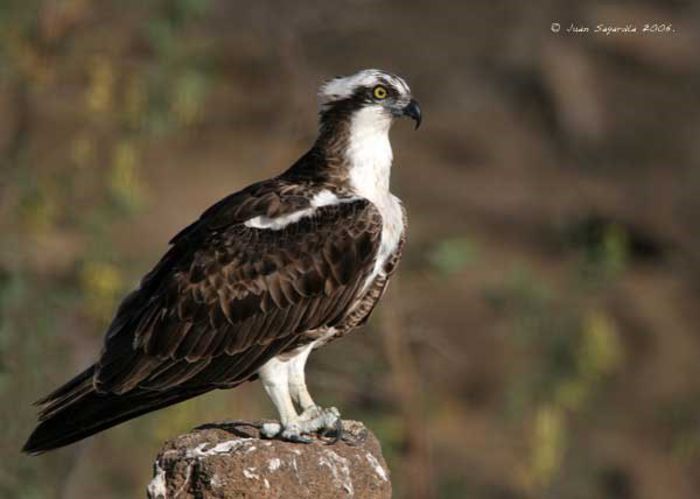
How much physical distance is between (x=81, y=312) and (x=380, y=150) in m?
6.96

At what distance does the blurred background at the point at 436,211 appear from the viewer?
1363 cm

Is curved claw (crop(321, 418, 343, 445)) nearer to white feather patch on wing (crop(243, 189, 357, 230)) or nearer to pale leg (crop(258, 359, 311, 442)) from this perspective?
pale leg (crop(258, 359, 311, 442))

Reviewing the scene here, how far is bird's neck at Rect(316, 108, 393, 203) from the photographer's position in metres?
8.03

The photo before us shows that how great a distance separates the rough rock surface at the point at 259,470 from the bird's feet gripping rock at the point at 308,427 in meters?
0.11

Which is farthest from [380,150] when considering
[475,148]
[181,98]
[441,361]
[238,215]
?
[475,148]

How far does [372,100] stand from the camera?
8.28 m

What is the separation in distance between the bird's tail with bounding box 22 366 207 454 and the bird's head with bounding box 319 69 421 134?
1.68m

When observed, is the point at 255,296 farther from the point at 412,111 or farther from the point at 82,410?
the point at 412,111

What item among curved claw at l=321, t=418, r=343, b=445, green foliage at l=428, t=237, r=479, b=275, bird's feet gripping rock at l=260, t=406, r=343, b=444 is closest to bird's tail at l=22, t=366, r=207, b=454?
bird's feet gripping rock at l=260, t=406, r=343, b=444

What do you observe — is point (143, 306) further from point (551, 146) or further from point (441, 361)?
point (551, 146)

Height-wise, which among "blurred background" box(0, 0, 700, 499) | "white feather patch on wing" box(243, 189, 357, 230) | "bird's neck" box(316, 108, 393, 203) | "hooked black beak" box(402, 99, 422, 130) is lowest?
"blurred background" box(0, 0, 700, 499)

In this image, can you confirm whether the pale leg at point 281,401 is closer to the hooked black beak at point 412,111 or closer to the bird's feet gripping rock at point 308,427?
the bird's feet gripping rock at point 308,427

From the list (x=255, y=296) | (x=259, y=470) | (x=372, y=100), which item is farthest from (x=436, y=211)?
(x=259, y=470)

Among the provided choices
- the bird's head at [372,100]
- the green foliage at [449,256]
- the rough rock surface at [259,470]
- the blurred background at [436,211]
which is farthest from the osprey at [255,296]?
the green foliage at [449,256]
